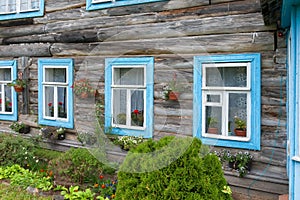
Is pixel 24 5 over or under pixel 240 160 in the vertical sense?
→ over

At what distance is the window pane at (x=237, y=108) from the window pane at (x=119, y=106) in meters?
2.18

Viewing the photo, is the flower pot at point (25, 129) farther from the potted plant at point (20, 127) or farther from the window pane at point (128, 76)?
the window pane at point (128, 76)

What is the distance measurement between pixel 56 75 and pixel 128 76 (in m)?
2.14

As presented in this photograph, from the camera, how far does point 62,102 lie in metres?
7.42

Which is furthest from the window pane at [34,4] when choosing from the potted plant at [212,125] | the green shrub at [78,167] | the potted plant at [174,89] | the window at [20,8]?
the potted plant at [212,125]

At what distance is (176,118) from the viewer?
5.86 metres

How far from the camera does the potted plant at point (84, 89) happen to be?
6688 millimetres

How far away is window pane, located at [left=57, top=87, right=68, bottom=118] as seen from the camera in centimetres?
738

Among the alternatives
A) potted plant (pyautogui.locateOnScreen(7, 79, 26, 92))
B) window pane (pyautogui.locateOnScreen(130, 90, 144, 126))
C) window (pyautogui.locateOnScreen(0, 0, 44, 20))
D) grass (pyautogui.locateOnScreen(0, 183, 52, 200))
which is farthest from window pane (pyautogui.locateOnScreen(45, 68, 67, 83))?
grass (pyautogui.locateOnScreen(0, 183, 52, 200))

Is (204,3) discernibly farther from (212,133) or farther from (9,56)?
(9,56)

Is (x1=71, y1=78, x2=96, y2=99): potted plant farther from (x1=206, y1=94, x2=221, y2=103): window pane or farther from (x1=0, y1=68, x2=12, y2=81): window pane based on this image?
(x1=0, y1=68, x2=12, y2=81): window pane

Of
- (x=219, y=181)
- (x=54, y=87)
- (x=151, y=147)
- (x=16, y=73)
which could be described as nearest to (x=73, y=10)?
(x=54, y=87)

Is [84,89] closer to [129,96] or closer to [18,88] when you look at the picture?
[129,96]

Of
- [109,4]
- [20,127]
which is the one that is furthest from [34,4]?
[20,127]
